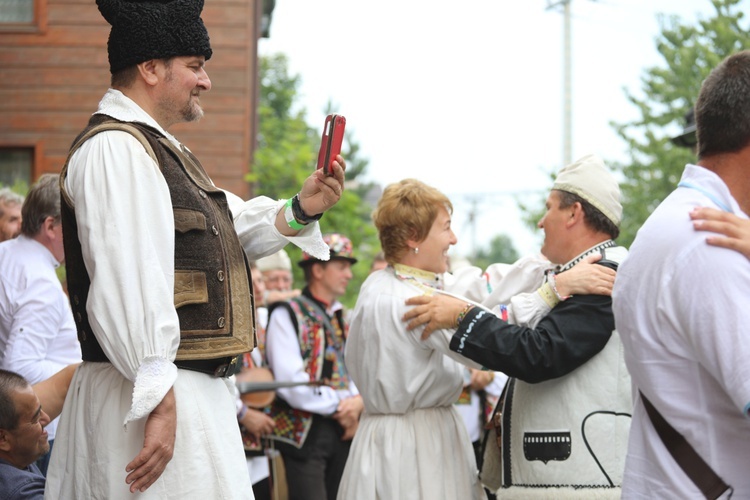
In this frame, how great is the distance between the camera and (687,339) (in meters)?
2.33

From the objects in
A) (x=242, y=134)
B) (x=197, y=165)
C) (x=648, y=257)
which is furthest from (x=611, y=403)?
(x=242, y=134)

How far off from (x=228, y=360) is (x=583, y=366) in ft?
4.81

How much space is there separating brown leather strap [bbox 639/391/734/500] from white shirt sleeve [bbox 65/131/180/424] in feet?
4.15

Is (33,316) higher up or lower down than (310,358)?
higher up

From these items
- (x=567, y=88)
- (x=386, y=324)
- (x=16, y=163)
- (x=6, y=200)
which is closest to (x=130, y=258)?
(x=386, y=324)

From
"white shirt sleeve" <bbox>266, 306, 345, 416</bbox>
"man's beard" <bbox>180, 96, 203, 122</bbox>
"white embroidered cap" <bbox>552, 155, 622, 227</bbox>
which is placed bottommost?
"white shirt sleeve" <bbox>266, 306, 345, 416</bbox>

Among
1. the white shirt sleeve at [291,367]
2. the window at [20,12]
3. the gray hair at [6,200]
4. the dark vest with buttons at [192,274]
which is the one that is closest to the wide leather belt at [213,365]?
the dark vest with buttons at [192,274]

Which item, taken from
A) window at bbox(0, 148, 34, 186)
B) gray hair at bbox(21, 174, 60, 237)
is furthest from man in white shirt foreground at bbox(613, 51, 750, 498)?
→ window at bbox(0, 148, 34, 186)

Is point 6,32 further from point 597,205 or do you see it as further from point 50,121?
point 597,205

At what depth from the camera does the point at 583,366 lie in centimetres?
379

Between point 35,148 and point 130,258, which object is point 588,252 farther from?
point 35,148

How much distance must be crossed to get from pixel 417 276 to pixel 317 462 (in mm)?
2481

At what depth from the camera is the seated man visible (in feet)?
11.6

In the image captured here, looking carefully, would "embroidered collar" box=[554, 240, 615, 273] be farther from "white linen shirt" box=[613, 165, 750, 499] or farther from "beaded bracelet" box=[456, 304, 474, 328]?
"white linen shirt" box=[613, 165, 750, 499]
